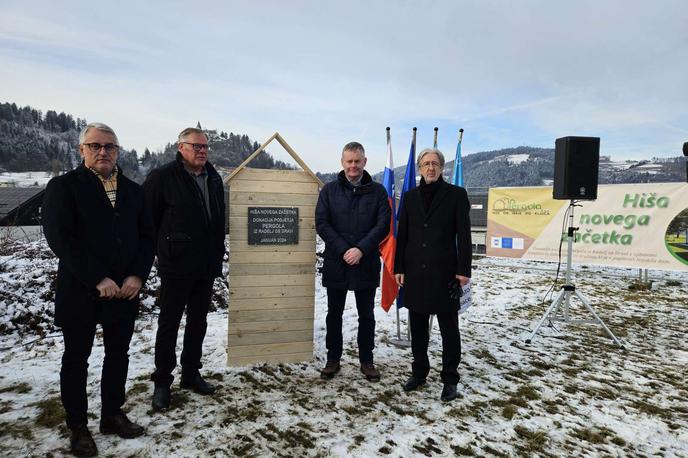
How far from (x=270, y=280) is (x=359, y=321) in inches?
39.0

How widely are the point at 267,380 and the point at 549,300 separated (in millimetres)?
6067

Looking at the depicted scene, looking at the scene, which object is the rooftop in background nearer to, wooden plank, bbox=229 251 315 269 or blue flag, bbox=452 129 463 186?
wooden plank, bbox=229 251 315 269

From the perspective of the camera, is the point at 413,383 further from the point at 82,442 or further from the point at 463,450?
the point at 82,442

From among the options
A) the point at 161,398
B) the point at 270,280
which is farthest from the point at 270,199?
the point at 161,398

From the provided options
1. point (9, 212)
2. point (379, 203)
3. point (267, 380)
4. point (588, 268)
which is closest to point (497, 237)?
point (588, 268)

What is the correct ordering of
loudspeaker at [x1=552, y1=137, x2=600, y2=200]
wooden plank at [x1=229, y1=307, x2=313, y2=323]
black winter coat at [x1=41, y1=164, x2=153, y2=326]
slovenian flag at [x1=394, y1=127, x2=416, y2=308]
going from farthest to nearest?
loudspeaker at [x1=552, y1=137, x2=600, y2=200] → slovenian flag at [x1=394, y1=127, x2=416, y2=308] → wooden plank at [x1=229, y1=307, x2=313, y2=323] → black winter coat at [x1=41, y1=164, x2=153, y2=326]

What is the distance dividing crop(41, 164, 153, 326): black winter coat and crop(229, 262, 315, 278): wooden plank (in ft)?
4.14

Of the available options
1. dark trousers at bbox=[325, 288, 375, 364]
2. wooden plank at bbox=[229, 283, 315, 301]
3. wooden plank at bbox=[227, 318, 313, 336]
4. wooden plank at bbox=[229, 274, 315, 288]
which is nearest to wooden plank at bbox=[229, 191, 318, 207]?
wooden plank at bbox=[229, 274, 315, 288]

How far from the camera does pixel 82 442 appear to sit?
2.29 metres

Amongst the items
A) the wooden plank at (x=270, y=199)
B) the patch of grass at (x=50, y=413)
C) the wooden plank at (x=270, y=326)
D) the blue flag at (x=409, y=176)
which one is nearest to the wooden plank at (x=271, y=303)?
the wooden plank at (x=270, y=326)

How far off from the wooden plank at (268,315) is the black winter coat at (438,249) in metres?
1.19

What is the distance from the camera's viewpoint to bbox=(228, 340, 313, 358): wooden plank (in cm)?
378

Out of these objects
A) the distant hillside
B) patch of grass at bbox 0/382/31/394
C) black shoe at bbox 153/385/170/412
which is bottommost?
patch of grass at bbox 0/382/31/394

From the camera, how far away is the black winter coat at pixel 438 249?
3.21m
